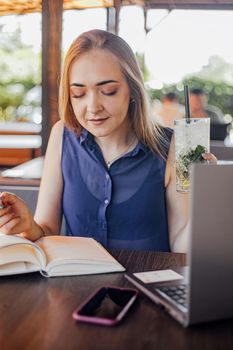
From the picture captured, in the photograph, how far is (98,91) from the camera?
1572mm

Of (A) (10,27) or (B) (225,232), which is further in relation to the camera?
(A) (10,27)

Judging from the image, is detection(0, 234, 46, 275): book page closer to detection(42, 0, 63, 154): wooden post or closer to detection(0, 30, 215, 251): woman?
detection(0, 30, 215, 251): woman

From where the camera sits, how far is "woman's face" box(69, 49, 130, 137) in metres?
1.57

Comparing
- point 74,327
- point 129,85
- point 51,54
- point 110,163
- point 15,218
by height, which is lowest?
point 74,327

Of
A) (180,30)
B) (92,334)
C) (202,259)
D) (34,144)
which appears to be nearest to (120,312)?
(92,334)

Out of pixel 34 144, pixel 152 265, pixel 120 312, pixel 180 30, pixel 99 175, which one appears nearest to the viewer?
pixel 120 312

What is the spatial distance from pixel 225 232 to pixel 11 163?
265 inches

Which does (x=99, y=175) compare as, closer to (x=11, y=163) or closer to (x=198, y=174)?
(x=198, y=174)

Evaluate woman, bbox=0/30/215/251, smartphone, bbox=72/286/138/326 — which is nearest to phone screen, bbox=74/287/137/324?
smartphone, bbox=72/286/138/326

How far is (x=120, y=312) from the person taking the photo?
95 cm

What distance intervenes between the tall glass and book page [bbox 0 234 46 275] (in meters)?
0.44

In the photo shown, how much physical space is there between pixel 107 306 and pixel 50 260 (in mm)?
252

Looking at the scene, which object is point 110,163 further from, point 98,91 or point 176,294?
point 176,294

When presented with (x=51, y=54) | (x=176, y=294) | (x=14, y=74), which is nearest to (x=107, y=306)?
(x=176, y=294)
